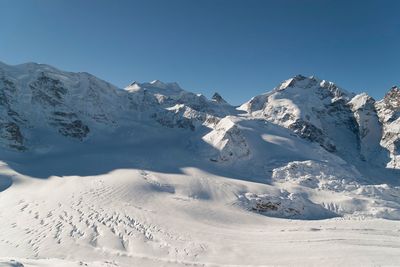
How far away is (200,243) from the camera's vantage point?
22.0m

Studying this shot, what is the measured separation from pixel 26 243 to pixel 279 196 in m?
23.4

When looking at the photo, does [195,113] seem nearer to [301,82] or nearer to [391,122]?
[301,82]

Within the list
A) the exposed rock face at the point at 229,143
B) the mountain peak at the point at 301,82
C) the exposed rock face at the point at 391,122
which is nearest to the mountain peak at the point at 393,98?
the exposed rock face at the point at 391,122

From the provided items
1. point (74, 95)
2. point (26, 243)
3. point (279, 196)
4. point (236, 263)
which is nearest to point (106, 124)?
point (74, 95)

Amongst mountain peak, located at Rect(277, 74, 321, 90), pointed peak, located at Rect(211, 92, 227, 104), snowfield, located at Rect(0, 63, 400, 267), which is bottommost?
snowfield, located at Rect(0, 63, 400, 267)

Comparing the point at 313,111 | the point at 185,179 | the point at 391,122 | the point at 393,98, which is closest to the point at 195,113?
the point at 185,179

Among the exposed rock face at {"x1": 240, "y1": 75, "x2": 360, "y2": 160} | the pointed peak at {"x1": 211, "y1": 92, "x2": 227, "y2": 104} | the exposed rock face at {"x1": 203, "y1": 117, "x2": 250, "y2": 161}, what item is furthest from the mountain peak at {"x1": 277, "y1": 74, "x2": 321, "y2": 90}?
the exposed rock face at {"x1": 203, "y1": 117, "x2": 250, "y2": 161}

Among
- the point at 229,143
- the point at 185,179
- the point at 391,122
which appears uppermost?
the point at 391,122

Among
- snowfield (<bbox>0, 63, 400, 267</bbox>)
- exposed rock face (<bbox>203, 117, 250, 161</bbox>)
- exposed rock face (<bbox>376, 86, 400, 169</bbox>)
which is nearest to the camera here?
snowfield (<bbox>0, 63, 400, 267</bbox>)

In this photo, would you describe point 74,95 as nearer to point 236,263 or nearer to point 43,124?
point 43,124

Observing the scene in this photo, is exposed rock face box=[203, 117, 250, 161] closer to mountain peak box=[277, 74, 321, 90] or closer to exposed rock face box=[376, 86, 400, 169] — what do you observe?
exposed rock face box=[376, 86, 400, 169]

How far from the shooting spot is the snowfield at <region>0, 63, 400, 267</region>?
20812 mm

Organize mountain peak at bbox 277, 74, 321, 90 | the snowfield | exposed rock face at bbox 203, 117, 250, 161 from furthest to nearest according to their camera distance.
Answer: mountain peak at bbox 277, 74, 321, 90
exposed rock face at bbox 203, 117, 250, 161
the snowfield

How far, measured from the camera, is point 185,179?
128 feet
